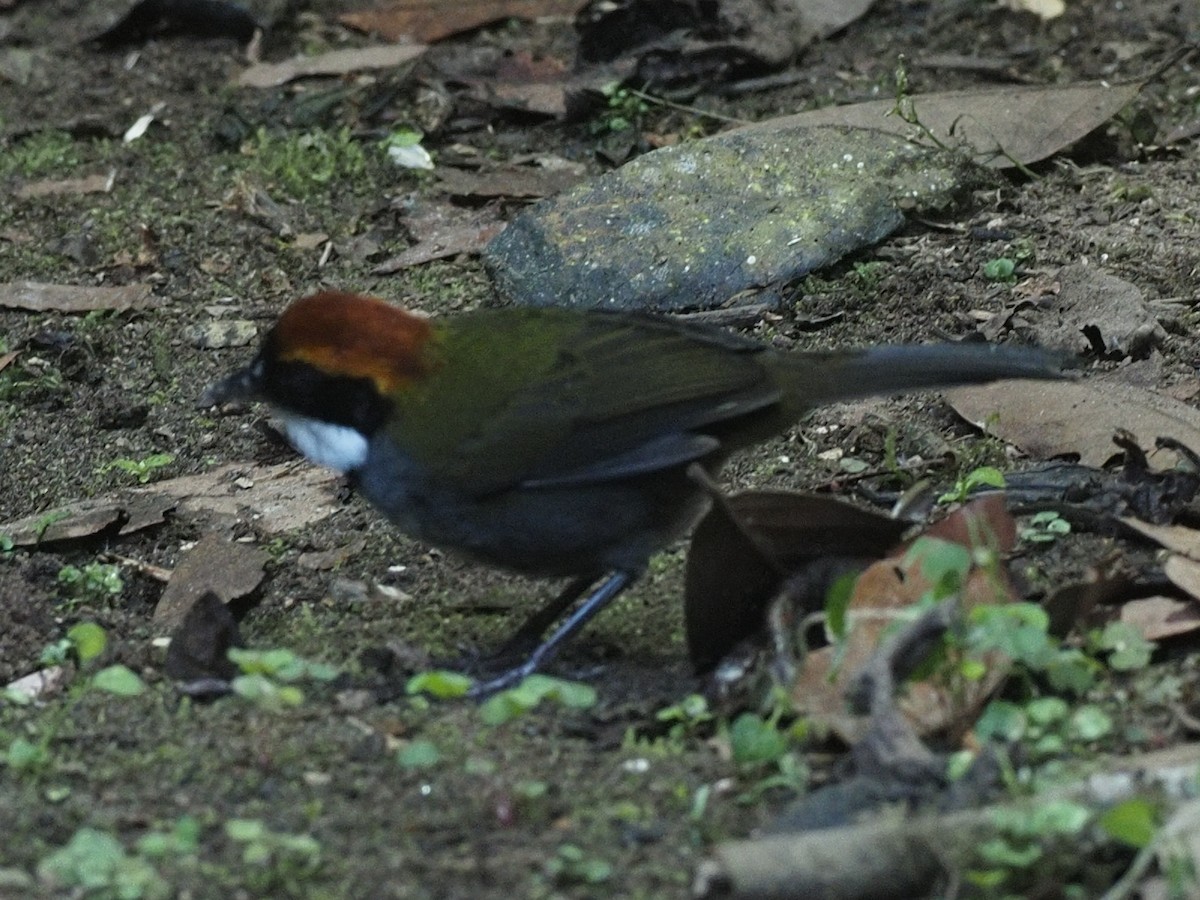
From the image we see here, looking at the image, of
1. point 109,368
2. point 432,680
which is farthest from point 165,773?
point 109,368

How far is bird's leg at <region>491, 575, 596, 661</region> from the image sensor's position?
454 centimetres

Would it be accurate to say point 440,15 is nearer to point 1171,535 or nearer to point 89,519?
point 89,519

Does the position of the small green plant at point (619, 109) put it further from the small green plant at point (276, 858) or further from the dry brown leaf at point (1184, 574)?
the small green plant at point (276, 858)

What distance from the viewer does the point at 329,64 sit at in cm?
840

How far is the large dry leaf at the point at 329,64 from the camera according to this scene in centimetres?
833

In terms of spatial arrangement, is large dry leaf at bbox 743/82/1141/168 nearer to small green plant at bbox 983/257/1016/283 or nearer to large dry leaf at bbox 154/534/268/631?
small green plant at bbox 983/257/1016/283

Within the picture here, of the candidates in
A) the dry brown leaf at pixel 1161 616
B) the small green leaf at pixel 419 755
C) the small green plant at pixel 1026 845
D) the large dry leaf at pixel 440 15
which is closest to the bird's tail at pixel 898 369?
the dry brown leaf at pixel 1161 616

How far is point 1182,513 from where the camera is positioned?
14.8 ft

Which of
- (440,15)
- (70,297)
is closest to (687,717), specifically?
(70,297)

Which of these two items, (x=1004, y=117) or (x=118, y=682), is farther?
(x=1004, y=117)

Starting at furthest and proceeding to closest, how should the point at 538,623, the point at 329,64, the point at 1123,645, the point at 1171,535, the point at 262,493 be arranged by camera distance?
1. the point at 329,64
2. the point at 262,493
3. the point at 538,623
4. the point at 1171,535
5. the point at 1123,645

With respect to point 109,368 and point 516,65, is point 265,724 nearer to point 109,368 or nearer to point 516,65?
point 109,368

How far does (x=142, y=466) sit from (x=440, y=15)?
3.70m

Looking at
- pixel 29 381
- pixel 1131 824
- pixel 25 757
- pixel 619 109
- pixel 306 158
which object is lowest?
pixel 29 381
